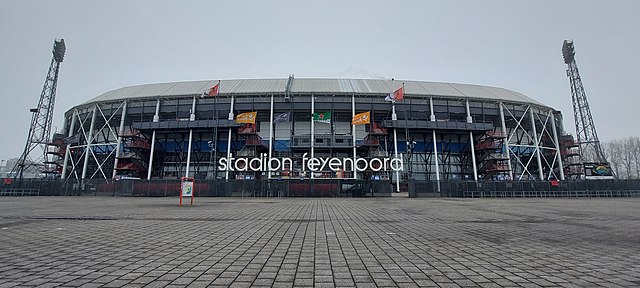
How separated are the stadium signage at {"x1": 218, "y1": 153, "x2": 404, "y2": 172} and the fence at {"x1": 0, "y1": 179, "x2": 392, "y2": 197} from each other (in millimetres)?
7717

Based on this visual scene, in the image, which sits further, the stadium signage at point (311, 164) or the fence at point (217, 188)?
the stadium signage at point (311, 164)

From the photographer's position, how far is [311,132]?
4506 cm

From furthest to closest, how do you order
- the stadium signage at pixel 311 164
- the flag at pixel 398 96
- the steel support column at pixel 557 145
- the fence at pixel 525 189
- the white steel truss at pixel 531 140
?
the white steel truss at pixel 531 140 < the steel support column at pixel 557 145 < the stadium signage at pixel 311 164 < the flag at pixel 398 96 < the fence at pixel 525 189

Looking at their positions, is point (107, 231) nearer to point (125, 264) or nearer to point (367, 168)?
point (125, 264)

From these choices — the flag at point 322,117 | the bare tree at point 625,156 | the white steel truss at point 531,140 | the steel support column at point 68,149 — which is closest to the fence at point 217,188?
the flag at point 322,117

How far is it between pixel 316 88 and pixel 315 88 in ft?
0.57

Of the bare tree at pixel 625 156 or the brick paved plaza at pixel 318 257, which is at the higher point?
the bare tree at pixel 625 156

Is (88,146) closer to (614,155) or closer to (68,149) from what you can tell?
(68,149)

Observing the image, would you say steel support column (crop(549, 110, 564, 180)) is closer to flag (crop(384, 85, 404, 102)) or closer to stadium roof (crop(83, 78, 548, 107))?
stadium roof (crop(83, 78, 548, 107))

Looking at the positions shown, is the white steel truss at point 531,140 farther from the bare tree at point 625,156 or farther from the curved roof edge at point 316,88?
the bare tree at point 625,156

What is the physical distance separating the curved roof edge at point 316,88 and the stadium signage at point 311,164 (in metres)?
11.4

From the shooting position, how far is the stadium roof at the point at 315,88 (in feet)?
159

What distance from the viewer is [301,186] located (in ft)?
111

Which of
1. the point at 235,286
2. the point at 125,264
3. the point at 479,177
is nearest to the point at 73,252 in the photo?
the point at 125,264
